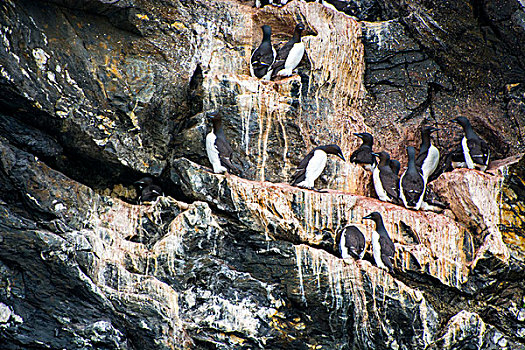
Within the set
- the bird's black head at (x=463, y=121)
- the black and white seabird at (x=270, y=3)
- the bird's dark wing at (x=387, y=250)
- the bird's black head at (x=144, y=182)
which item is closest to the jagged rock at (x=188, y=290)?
the bird's dark wing at (x=387, y=250)

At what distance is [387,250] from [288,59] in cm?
325

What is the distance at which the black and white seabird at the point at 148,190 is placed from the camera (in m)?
7.96

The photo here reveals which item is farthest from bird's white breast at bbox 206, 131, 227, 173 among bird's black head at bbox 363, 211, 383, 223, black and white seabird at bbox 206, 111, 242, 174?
bird's black head at bbox 363, 211, 383, 223

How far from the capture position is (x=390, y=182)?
8.36 m

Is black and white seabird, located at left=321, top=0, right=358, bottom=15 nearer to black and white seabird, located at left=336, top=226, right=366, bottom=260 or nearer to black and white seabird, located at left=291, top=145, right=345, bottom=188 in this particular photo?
black and white seabird, located at left=291, top=145, right=345, bottom=188

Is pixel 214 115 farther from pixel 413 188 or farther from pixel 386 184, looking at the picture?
pixel 413 188

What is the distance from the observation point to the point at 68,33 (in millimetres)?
8008

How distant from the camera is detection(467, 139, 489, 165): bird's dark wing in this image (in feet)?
28.3

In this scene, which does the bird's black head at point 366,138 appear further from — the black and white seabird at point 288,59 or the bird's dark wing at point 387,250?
the bird's dark wing at point 387,250

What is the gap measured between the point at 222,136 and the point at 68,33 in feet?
7.90

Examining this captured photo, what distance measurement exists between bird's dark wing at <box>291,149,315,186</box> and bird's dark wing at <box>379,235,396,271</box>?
4.69 feet

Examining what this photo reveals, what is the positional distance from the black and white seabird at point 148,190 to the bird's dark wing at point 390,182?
3.00 m

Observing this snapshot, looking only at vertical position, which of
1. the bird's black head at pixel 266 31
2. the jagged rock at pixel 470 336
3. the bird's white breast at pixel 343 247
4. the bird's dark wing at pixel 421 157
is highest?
the bird's black head at pixel 266 31

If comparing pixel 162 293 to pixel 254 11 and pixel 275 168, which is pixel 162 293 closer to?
pixel 275 168
